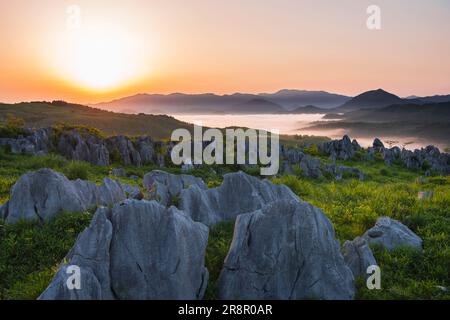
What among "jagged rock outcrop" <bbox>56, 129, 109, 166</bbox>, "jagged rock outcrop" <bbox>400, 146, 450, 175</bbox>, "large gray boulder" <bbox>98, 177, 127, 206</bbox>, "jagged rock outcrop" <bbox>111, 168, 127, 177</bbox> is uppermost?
"jagged rock outcrop" <bbox>56, 129, 109, 166</bbox>

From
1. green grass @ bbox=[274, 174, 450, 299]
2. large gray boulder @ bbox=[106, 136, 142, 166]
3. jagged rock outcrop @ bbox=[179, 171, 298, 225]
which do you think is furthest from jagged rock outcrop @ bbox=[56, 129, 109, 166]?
jagged rock outcrop @ bbox=[179, 171, 298, 225]

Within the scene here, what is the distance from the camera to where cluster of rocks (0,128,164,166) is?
29.2 m

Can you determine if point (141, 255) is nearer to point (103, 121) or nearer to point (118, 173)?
point (118, 173)

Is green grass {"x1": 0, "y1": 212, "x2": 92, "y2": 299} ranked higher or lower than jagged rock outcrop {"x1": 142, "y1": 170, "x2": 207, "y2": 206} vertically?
lower

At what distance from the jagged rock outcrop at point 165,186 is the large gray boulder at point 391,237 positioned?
6682mm

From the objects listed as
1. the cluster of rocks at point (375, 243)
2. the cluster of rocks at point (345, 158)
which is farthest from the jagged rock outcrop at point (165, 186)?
the cluster of rocks at point (345, 158)

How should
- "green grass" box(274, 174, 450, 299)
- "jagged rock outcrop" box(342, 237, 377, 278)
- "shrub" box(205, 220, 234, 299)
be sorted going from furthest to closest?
"jagged rock outcrop" box(342, 237, 377, 278), "green grass" box(274, 174, 450, 299), "shrub" box(205, 220, 234, 299)

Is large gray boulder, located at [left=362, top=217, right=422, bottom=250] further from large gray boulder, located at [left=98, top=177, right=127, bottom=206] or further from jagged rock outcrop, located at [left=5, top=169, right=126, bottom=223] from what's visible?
jagged rock outcrop, located at [left=5, top=169, right=126, bottom=223]

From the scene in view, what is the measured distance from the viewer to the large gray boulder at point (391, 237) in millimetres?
12945

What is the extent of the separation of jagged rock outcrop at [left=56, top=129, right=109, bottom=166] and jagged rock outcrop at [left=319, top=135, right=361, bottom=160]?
2212cm

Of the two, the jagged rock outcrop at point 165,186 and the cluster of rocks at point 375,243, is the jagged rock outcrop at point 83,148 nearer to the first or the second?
the jagged rock outcrop at point 165,186

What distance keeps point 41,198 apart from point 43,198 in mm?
65

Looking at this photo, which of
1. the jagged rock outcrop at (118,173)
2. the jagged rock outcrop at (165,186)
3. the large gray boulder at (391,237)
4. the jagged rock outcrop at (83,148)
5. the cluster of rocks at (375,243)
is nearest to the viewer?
the cluster of rocks at (375,243)
